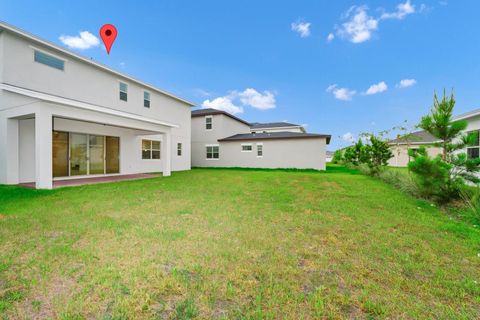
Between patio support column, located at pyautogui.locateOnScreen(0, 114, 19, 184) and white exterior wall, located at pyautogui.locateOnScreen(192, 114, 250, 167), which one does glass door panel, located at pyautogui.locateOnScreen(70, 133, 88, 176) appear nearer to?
patio support column, located at pyautogui.locateOnScreen(0, 114, 19, 184)

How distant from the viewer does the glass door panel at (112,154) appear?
12597 mm

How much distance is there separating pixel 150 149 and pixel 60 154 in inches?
220

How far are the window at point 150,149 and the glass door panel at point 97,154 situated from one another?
2.85 metres

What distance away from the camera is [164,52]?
17.2 meters

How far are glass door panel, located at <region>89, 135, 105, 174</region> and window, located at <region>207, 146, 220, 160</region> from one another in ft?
37.3

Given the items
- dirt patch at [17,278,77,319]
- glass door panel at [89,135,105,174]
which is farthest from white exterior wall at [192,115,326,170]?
dirt patch at [17,278,77,319]

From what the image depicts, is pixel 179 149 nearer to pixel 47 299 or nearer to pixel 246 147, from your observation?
pixel 246 147

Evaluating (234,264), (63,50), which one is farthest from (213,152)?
(234,264)

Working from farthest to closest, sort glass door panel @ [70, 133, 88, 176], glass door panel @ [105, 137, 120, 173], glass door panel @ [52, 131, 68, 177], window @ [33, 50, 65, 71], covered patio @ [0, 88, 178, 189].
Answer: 1. glass door panel @ [105, 137, 120, 173]
2. glass door panel @ [70, 133, 88, 176]
3. glass door panel @ [52, 131, 68, 177]
4. window @ [33, 50, 65, 71]
5. covered patio @ [0, 88, 178, 189]

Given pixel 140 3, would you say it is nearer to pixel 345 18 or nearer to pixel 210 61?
pixel 210 61

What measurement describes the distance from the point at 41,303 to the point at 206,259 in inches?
67.3

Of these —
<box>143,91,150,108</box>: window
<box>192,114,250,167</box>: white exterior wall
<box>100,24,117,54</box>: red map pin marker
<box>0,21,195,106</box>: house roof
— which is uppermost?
<box>100,24,117,54</box>: red map pin marker

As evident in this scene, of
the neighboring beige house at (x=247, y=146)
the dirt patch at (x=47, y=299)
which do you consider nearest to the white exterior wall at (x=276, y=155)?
the neighboring beige house at (x=247, y=146)

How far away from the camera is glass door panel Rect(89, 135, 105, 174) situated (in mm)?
11741
